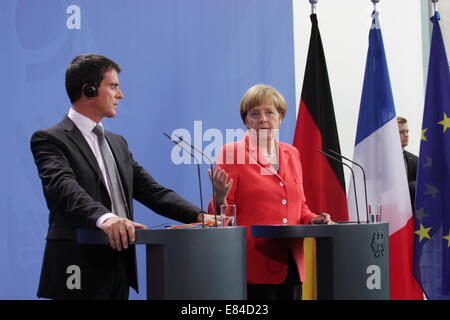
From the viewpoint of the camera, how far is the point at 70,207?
90.0 inches

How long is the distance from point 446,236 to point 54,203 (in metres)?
2.59

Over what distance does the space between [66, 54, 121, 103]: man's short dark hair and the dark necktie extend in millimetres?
186

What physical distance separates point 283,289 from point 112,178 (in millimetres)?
924

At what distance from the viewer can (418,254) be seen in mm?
3996

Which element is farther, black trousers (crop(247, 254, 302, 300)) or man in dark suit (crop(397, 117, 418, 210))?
man in dark suit (crop(397, 117, 418, 210))

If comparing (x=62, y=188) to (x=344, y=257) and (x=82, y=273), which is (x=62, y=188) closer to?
(x=82, y=273)

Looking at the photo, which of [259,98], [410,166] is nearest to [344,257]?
[259,98]

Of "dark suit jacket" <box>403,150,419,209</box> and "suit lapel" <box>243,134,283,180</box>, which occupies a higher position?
"dark suit jacket" <box>403,150,419,209</box>

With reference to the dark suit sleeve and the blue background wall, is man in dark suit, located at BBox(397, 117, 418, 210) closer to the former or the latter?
the blue background wall

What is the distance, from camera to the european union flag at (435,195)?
13.0 ft

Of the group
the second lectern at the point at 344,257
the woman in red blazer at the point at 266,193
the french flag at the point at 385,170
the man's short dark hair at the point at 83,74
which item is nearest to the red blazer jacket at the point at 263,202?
the woman in red blazer at the point at 266,193

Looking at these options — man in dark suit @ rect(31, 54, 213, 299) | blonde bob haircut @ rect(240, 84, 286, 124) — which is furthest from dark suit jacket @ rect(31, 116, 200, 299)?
blonde bob haircut @ rect(240, 84, 286, 124)

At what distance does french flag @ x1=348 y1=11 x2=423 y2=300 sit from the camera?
3.99 metres
